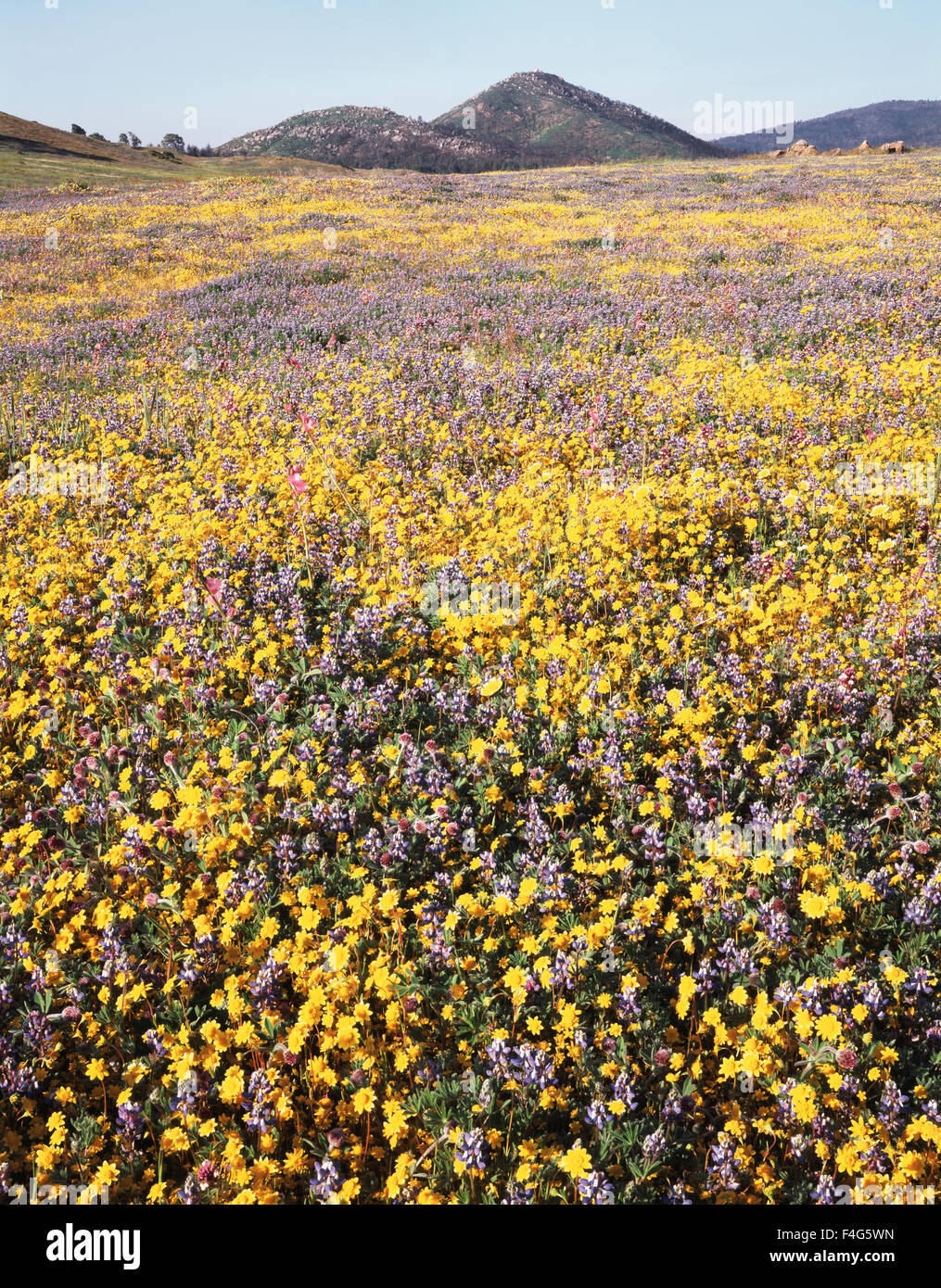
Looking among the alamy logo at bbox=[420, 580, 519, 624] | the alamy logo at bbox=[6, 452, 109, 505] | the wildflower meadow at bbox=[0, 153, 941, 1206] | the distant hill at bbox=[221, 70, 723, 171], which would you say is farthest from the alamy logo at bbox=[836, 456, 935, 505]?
the distant hill at bbox=[221, 70, 723, 171]

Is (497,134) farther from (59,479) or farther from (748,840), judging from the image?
(748,840)

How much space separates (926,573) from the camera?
5730 millimetres

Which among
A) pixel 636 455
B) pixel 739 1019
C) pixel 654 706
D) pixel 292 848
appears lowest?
pixel 739 1019

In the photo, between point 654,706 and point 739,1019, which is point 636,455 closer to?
point 654,706

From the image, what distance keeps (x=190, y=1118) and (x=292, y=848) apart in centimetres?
138

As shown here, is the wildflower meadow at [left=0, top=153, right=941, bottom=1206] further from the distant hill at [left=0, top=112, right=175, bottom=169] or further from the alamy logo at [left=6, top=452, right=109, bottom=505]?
the distant hill at [left=0, top=112, right=175, bottom=169]

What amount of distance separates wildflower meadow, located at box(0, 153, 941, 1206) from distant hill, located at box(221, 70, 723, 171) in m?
92.9

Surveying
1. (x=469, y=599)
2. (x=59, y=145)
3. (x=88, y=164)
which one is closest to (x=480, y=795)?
(x=469, y=599)

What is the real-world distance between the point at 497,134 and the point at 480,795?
166 metres
